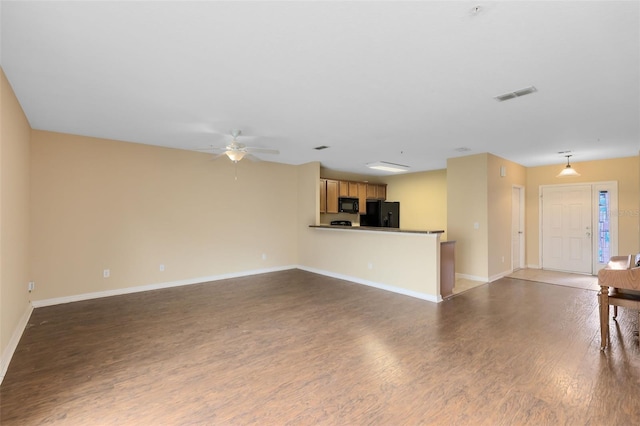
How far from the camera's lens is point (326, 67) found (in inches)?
94.2

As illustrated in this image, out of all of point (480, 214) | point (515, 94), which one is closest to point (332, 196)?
point (480, 214)

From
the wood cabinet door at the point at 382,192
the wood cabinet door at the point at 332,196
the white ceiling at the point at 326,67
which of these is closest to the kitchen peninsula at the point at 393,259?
the wood cabinet door at the point at 332,196

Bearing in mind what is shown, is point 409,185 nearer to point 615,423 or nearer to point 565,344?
point 565,344

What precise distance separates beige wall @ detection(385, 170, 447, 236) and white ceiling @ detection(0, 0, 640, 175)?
131 inches

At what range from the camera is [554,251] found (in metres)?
6.80

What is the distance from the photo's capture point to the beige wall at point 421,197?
25.0ft

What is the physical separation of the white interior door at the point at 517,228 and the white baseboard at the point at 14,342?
8.05 m

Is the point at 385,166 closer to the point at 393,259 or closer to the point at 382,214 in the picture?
the point at 382,214

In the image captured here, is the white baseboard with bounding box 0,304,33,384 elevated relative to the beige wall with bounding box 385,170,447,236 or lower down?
lower down

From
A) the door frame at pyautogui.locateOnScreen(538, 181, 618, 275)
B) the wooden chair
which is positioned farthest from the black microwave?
the wooden chair

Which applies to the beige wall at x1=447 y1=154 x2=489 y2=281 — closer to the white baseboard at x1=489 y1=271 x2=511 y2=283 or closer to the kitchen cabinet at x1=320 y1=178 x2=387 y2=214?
the white baseboard at x1=489 y1=271 x2=511 y2=283

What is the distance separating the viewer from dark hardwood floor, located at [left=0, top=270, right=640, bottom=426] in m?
1.96

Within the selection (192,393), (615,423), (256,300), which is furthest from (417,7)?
(256,300)

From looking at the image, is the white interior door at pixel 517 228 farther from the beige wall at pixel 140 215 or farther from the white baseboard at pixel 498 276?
the beige wall at pixel 140 215
